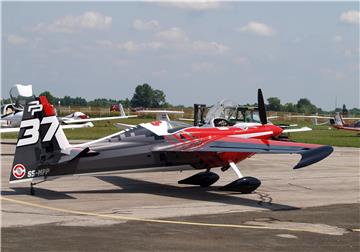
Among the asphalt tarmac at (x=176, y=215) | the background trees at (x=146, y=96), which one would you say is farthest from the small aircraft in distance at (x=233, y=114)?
the background trees at (x=146, y=96)

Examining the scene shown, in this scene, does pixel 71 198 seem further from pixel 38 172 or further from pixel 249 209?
pixel 249 209

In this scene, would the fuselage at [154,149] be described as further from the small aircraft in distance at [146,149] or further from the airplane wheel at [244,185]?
the airplane wheel at [244,185]

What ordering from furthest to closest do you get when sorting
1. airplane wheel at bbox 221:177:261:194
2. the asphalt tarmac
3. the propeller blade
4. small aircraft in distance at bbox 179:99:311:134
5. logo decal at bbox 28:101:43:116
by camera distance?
small aircraft in distance at bbox 179:99:311:134
the propeller blade
airplane wheel at bbox 221:177:261:194
logo decal at bbox 28:101:43:116
the asphalt tarmac

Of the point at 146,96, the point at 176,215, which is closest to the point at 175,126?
the point at 176,215

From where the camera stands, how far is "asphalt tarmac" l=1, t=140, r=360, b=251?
31.2 ft

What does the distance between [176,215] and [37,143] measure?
4.19 meters

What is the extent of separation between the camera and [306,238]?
32.8 ft

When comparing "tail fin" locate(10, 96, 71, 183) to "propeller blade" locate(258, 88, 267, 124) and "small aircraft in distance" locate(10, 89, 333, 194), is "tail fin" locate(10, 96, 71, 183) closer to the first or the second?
"small aircraft in distance" locate(10, 89, 333, 194)

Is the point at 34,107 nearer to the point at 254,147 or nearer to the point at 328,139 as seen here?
the point at 254,147

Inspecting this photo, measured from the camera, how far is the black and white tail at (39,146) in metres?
13.9

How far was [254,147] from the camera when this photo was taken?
572 inches

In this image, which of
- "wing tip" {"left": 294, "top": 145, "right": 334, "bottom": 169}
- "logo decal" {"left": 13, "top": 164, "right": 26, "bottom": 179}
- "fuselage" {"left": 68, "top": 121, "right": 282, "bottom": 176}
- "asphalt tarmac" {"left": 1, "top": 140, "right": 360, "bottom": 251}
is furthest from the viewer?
"fuselage" {"left": 68, "top": 121, "right": 282, "bottom": 176}

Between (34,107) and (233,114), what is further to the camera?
(233,114)

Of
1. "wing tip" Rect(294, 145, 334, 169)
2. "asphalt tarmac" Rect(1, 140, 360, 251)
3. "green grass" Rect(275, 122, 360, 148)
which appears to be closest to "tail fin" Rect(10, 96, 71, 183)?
"asphalt tarmac" Rect(1, 140, 360, 251)
